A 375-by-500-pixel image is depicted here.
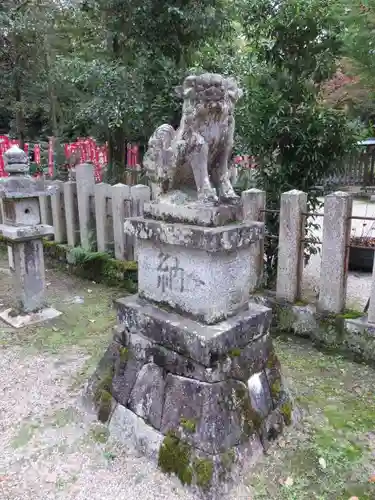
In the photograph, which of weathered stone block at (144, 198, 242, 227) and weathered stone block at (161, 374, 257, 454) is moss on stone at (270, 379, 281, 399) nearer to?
weathered stone block at (161, 374, 257, 454)

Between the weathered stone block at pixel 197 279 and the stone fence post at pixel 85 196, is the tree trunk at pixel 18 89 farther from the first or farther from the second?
the weathered stone block at pixel 197 279

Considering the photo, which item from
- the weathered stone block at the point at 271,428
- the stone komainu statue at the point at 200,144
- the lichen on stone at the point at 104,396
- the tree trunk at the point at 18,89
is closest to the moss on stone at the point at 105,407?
the lichen on stone at the point at 104,396

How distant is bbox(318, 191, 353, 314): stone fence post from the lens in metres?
3.62

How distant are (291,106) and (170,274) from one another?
279 centimetres

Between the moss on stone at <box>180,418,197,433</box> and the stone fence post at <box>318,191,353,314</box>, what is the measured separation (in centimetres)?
202

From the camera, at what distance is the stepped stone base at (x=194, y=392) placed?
7.72 feet

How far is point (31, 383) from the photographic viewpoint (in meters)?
3.47

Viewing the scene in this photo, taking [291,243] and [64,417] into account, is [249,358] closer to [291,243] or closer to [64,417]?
[64,417]

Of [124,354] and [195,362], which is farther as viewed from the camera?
[124,354]

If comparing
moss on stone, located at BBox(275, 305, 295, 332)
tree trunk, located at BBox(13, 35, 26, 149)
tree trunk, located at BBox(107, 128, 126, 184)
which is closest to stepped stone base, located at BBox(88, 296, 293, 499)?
moss on stone, located at BBox(275, 305, 295, 332)

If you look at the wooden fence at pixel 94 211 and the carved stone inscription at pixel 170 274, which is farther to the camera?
the wooden fence at pixel 94 211

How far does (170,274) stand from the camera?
2.71 metres

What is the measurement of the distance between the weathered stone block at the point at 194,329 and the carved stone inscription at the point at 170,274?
0.59ft

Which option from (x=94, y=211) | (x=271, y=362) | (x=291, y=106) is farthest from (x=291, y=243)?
(x=94, y=211)
